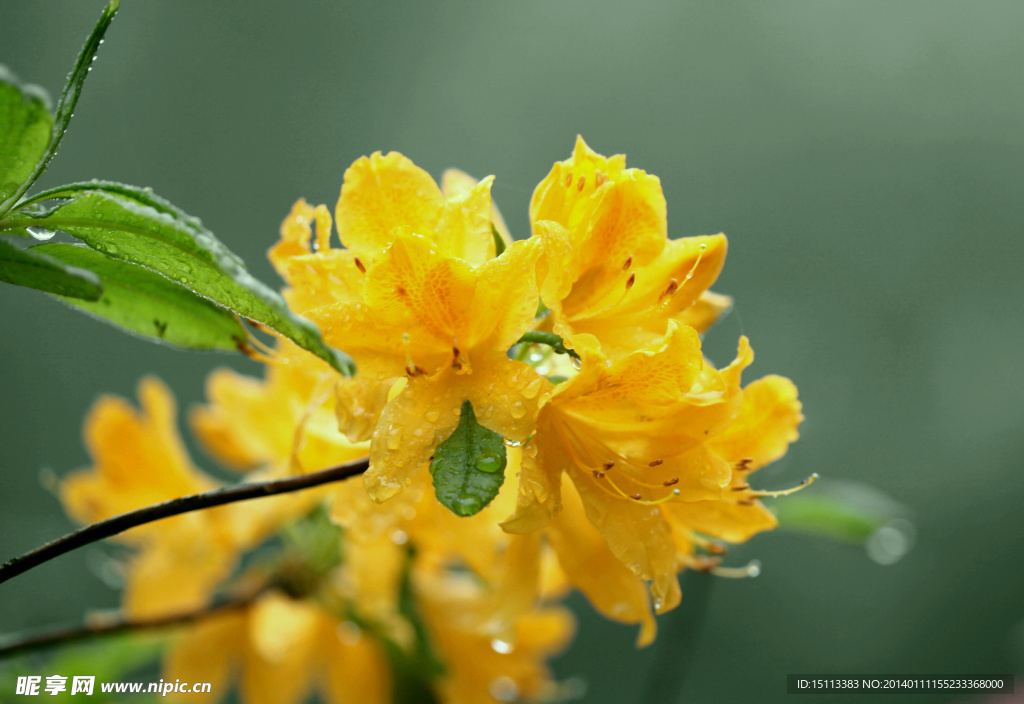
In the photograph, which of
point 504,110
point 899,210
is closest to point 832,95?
point 899,210

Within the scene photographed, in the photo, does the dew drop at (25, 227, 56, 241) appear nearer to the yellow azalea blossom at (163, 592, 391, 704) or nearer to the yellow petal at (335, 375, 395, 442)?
the yellow petal at (335, 375, 395, 442)

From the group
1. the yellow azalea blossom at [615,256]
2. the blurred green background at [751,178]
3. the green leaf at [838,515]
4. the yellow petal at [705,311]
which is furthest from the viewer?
the blurred green background at [751,178]

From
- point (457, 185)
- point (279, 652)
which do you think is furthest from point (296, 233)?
point (279, 652)

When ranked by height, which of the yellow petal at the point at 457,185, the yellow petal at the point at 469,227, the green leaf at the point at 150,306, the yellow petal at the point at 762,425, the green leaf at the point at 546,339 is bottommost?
the yellow petal at the point at 762,425

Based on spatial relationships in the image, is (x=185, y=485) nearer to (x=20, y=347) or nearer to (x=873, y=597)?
(x=20, y=347)

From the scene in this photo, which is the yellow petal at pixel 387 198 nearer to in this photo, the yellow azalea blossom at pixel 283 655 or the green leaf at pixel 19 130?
the green leaf at pixel 19 130

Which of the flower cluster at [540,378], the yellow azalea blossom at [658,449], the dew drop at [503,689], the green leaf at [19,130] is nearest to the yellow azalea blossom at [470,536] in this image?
the flower cluster at [540,378]

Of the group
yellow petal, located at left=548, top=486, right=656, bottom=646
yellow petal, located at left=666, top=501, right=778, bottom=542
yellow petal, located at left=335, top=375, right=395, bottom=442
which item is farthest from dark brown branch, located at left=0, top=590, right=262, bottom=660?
yellow petal, located at left=666, top=501, right=778, bottom=542
